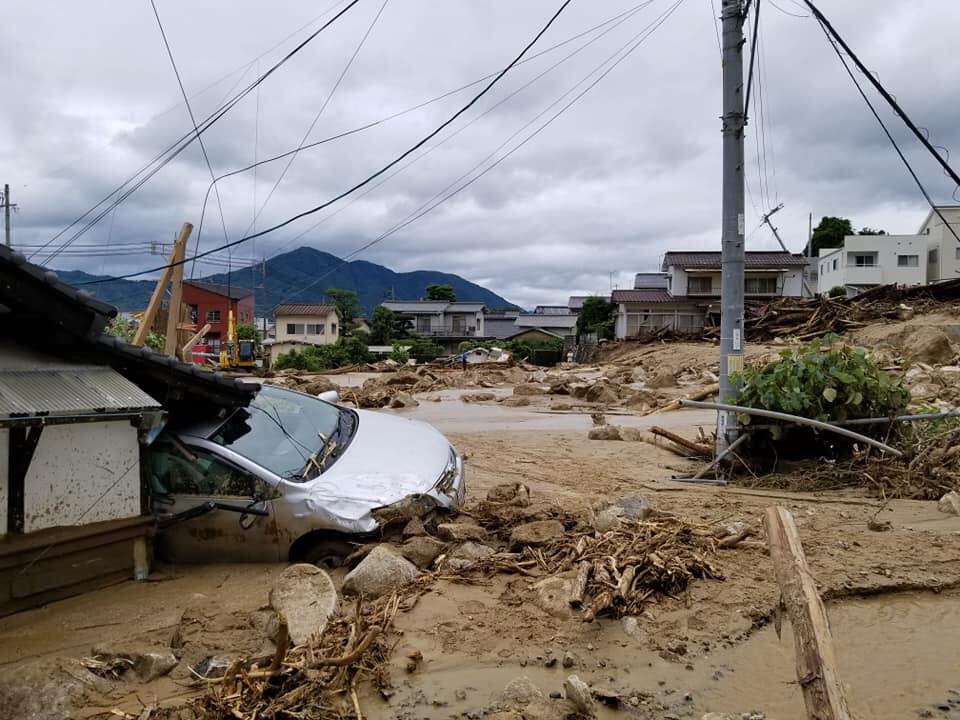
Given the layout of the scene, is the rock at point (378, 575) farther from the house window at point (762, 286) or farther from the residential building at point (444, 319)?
the residential building at point (444, 319)

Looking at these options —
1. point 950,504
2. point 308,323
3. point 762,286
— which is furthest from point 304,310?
point 950,504

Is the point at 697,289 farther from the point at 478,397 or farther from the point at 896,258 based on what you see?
the point at 478,397

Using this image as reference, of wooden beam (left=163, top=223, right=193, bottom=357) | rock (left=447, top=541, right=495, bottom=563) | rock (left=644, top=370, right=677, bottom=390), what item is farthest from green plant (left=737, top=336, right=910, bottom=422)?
rock (left=644, top=370, right=677, bottom=390)

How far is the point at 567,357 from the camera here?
44281mm

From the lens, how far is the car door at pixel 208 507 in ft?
16.1

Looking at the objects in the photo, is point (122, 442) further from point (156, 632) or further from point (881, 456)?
point (881, 456)

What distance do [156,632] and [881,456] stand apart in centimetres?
624

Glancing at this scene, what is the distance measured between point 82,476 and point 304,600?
1.82 metres

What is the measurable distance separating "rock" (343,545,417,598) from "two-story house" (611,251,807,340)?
3616 cm

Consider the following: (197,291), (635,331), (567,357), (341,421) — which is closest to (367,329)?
(197,291)

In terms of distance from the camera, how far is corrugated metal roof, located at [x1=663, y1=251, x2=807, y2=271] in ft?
131

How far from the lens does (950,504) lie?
5.51 metres

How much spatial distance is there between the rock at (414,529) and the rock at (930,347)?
648 inches

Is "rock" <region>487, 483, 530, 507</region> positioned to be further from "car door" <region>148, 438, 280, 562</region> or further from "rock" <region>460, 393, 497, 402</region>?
"rock" <region>460, 393, 497, 402</region>
